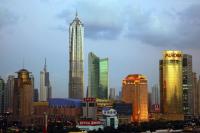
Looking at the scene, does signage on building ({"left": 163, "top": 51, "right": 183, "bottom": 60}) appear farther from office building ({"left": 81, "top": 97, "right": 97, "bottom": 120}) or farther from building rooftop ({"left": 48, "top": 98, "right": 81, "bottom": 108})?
office building ({"left": 81, "top": 97, "right": 97, "bottom": 120})

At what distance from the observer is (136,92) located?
190625 mm

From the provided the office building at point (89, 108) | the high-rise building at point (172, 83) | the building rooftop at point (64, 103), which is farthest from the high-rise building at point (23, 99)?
the high-rise building at point (172, 83)

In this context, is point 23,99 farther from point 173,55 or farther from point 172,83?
point 173,55

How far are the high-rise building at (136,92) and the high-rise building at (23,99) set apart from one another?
40832mm

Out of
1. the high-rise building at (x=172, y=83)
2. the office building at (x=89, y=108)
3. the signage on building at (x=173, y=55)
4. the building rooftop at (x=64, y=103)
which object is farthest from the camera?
the signage on building at (x=173, y=55)

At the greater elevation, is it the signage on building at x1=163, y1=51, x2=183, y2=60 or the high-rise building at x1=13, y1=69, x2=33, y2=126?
the signage on building at x1=163, y1=51, x2=183, y2=60

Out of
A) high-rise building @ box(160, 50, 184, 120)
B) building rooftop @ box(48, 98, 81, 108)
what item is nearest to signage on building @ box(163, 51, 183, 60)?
high-rise building @ box(160, 50, 184, 120)

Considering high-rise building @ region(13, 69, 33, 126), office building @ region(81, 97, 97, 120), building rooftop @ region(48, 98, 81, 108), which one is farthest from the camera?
building rooftop @ region(48, 98, 81, 108)

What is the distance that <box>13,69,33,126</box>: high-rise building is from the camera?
158750 mm

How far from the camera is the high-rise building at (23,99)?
158750mm

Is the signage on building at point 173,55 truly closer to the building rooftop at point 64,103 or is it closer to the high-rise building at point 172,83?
the high-rise building at point 172,83

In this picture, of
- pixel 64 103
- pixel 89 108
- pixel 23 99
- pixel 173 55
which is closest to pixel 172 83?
pixel 173 55

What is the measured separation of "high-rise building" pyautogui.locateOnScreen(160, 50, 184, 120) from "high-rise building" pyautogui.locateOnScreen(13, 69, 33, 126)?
56.7 metres

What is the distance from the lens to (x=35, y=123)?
150750 millimetres
